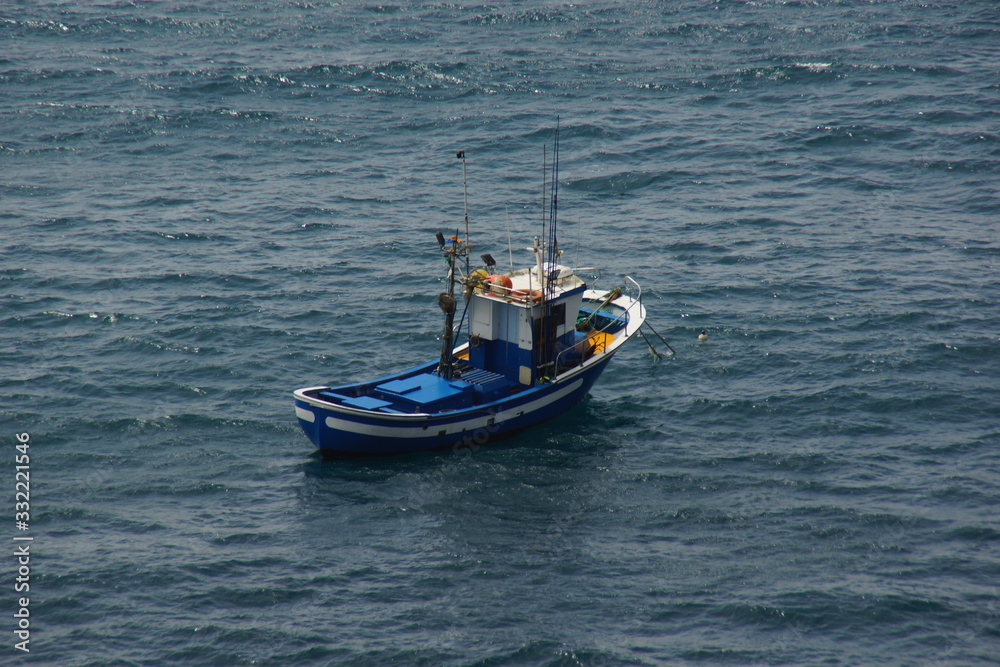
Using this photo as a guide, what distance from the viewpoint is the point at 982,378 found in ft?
113

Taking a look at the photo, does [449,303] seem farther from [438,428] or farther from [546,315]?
[438,428]

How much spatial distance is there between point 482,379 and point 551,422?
2.89 metres

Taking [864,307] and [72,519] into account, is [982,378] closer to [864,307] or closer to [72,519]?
[864,307]

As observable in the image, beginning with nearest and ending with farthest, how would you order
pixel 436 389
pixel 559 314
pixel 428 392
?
pixel 428 392 < pixel 436 389 < pixel 559 314

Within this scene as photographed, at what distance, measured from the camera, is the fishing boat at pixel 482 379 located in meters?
29.4

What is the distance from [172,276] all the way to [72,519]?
58.4ft

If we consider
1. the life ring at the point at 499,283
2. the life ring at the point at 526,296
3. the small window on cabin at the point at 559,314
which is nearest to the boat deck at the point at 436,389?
the small window on cabin at the point at 559,314

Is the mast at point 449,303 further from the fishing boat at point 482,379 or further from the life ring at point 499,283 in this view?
the life ring at point 499,283

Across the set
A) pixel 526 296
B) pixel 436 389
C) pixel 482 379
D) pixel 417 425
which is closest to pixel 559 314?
pixel 526 296

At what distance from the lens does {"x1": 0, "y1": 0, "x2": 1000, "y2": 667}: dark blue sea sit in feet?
78.9

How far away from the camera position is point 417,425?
96.5 feet

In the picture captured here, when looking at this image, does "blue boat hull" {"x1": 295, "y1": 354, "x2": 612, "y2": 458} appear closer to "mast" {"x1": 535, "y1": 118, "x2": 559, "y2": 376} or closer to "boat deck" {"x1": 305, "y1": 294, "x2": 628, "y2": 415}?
"boat deck" {"x1": 305, "y1": 294, "x2": 628, "y2": 415}

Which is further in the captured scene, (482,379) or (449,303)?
(482,379)

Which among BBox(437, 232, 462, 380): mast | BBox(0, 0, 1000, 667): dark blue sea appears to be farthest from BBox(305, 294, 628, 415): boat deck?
BBox(0, 0, 1000, 667): dark blue sea
